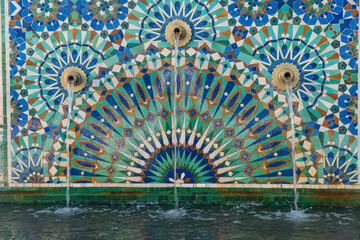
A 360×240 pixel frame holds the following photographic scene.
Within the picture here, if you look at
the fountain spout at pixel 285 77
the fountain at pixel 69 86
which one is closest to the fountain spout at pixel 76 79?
the fountain at pixel 69 86

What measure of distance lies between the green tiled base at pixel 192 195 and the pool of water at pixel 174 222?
0.34 ft

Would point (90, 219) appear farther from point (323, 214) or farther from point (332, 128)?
point (332, 128)

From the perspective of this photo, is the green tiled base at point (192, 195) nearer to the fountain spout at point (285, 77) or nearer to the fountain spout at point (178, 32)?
the fountain spout at point (285, 77)

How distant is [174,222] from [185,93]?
127 centimetres

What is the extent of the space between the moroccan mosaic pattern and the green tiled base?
93 millimetres

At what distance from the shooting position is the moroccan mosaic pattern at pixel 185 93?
409cm

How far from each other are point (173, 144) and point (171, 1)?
1.31 meters

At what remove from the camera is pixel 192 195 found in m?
4.18

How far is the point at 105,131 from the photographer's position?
4266 mm

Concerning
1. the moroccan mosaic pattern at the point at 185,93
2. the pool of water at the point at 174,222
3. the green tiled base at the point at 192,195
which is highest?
the moroccan mosaic pattern at the point at 185,93

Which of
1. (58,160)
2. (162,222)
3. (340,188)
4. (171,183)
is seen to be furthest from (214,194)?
(58,160)

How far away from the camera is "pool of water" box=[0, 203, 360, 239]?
3078mm

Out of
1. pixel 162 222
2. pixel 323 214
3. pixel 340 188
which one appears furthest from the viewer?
pixel 340 188

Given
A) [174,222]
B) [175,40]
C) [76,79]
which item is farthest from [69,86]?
[174,222]
